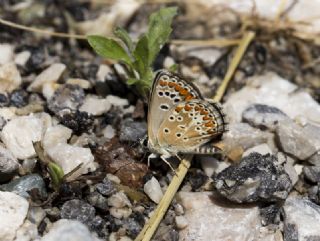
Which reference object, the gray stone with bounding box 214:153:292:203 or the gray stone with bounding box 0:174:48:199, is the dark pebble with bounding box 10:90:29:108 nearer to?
the gray stone with bounding box 0:174:48:199

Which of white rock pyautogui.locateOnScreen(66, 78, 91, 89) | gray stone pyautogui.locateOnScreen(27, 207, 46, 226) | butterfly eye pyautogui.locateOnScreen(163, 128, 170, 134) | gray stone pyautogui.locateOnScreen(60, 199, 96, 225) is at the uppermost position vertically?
butterfly eye pyautogui.locateOnScreen(163, 128, 170, 134)

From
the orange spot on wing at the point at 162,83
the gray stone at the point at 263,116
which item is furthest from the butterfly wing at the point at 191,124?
the gray stone at the point at 263,116

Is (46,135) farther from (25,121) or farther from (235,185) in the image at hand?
(235,185)

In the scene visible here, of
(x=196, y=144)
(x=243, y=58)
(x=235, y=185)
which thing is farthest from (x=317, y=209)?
(x=243, y=58)

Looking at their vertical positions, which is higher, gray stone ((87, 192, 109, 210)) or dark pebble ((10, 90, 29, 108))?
dark pebble ((10, 90, 29, 108))

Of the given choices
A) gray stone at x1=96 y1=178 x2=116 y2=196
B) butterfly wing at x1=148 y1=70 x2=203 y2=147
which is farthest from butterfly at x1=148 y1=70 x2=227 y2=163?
gray stone at x1=96 y1=178 x2=116 y2=196

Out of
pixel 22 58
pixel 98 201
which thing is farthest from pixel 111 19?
pixel 98 201

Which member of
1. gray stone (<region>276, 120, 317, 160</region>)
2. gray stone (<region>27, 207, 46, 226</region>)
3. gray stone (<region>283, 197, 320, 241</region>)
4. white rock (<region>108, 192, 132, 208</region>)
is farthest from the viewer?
gray stone (<region>276, 120, 317, 160</region>)
